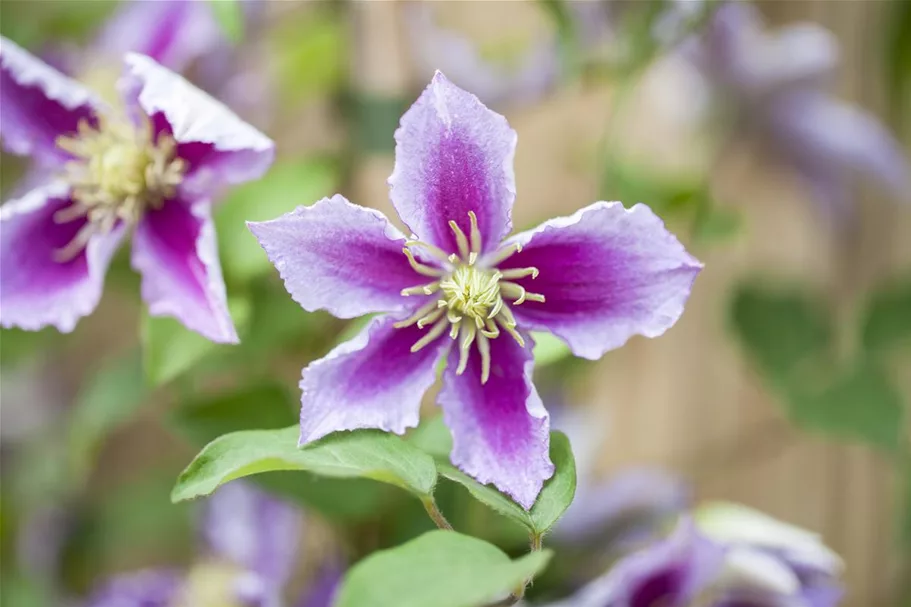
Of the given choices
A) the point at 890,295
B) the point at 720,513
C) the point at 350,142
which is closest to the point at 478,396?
the point at 720,513

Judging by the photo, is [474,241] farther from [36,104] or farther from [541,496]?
[36,104]

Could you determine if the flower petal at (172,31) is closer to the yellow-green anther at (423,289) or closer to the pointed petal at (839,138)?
the yellow-green anther at (423,289)

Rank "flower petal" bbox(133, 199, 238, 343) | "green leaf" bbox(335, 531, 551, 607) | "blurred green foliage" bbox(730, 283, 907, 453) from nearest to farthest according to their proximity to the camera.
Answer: "green leaf" bbox(335, 531, 551, 607)
"flower petal" bbox(133, 199, 238, 343)
"blurred green foliage" bbox(730, 283, 907, 453)

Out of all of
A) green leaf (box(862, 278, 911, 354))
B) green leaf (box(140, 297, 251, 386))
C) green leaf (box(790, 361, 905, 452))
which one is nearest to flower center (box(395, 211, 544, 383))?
green leaf (box(140, 297, 251, 386))

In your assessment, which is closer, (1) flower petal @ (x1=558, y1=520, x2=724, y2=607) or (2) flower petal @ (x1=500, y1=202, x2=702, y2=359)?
(2) flower petal @ (x1=500, y1=202, x2=702, y2=359)

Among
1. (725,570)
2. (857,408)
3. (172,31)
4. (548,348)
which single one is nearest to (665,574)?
(725,570)

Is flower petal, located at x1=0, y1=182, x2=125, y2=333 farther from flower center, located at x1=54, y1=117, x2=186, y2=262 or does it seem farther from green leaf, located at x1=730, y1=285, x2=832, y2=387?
green leaf, located at x1=730, y1=285, x2=832, y2=387

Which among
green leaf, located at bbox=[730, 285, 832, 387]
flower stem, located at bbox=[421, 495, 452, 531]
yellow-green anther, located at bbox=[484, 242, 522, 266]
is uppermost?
green leaf, located at bbox=[730, 285, 832, 387]
